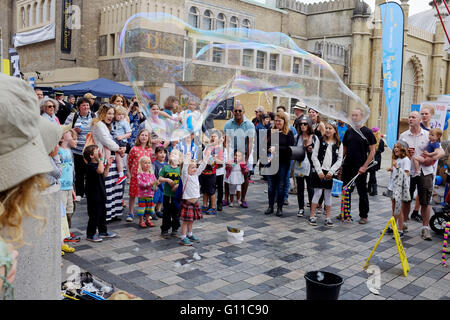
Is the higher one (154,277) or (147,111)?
(147,111)

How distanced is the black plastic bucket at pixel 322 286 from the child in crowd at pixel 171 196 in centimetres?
285

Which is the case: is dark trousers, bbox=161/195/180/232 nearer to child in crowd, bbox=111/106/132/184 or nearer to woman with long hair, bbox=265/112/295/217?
child in crowd, bbox=111/106/132/184

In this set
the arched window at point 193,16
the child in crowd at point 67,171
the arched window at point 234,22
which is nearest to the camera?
the child in crowd at point 67,171

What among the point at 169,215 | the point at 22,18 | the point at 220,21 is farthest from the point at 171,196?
the point at 22,18

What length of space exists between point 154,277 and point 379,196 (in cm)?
765

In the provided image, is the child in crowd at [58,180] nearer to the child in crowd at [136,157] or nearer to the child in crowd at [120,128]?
the child in crowd at [136,157]

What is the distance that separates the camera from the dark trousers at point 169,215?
20.3ft

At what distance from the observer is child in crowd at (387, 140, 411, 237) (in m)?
6.71

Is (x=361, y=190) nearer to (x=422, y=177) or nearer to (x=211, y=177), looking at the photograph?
(x=422, y=177)

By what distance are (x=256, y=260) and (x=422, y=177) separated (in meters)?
3.51

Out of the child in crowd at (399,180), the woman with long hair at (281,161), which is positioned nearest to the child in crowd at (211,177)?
the woman with long hair at (281,161)

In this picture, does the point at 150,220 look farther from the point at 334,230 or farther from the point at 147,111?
the point at 334,230

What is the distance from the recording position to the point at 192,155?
267 inches

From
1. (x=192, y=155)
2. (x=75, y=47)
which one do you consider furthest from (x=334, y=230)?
(x=75, y=47)
